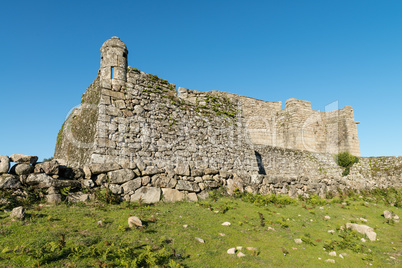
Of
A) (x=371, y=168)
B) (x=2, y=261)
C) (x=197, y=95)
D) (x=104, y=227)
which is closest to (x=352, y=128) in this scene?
(x=371, y=168)

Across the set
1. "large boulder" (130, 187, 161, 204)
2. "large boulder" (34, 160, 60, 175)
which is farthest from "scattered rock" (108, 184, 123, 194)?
"large boulder" (34, 160, 60, 175)

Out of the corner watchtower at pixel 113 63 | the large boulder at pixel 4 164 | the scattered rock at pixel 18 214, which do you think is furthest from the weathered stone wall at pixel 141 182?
the corner watchtower at pixel 113 63

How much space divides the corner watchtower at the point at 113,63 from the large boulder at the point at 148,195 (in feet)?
13.3

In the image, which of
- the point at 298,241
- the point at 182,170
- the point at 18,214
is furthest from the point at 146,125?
the point at 298,241

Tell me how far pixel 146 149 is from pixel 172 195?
1954mm

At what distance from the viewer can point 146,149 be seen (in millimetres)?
8789

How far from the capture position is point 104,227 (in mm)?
5059

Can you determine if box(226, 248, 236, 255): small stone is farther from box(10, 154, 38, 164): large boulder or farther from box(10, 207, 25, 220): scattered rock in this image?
box(10, 154, 38, 164): large boulder

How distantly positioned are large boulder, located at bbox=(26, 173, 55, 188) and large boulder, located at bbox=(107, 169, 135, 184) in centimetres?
154

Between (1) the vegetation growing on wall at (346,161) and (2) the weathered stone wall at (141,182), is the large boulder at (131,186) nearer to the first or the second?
A: (2) the weathered stone wall at (141,182)

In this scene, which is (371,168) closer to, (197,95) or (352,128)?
(352,128)

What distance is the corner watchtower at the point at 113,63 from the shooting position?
9.00m

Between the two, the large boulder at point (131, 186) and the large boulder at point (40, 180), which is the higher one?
the large boulder at point (40, 180)

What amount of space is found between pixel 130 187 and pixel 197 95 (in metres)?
5.34
